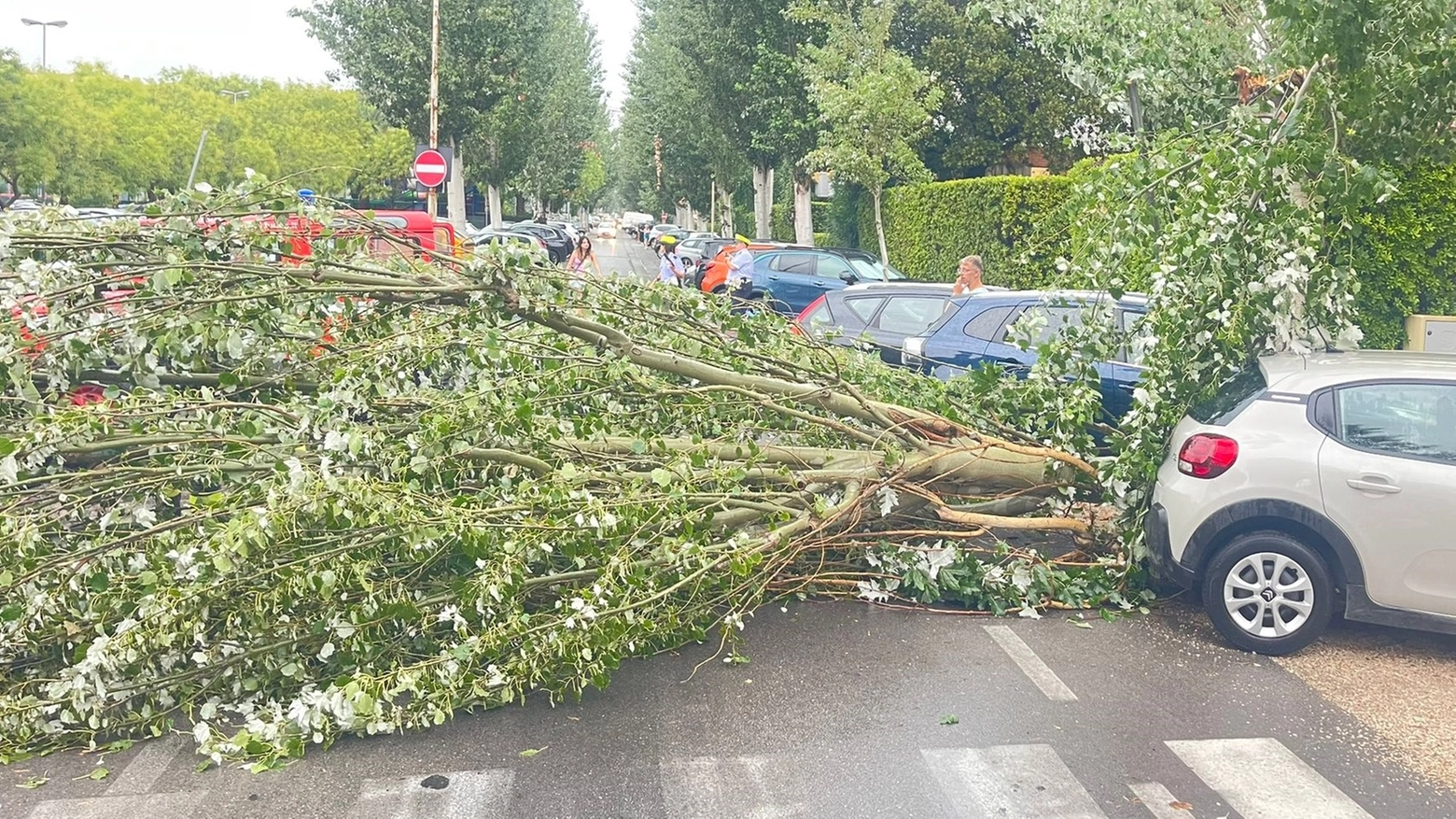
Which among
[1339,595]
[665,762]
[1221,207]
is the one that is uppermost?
[1221,207]

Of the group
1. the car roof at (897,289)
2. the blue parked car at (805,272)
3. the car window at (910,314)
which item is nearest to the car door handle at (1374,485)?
the car window at (910,314)

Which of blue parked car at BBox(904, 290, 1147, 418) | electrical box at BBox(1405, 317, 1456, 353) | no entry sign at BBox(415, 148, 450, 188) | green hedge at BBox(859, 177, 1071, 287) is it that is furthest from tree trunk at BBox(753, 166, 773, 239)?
blue parked car at BBox(904, 290, 1147, 418)

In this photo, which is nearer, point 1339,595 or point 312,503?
point 312,503

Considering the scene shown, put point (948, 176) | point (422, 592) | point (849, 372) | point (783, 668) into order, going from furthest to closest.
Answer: point (948, 176) < point (849, 372) < point (783, 668) < point (422, 592)

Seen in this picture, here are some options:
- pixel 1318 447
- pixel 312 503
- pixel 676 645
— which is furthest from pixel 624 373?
pixel 1318 447

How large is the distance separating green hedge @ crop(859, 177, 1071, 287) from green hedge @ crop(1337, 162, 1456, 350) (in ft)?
22.7

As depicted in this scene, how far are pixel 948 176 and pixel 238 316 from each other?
2718cm

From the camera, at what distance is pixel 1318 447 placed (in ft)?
19.0

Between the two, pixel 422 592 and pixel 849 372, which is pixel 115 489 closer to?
pixel 422 592

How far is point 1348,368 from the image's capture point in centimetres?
598

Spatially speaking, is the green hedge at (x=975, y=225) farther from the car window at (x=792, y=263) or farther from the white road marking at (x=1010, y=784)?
the white road marking at (x=1010, y=784)

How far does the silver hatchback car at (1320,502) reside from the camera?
18.3ft

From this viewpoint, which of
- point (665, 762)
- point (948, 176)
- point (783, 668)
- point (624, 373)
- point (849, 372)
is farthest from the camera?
point (948, 176)

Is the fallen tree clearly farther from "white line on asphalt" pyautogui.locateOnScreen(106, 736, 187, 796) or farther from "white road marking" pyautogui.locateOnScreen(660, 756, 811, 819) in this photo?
"white road marking" pyautogui.locateOnScreen(660, 756, 811, 819)
